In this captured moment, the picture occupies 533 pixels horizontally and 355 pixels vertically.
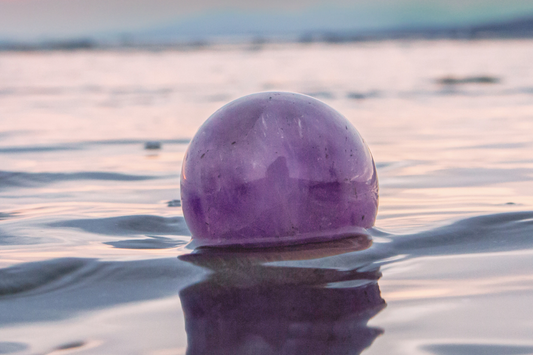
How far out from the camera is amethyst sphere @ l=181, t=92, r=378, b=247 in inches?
98.8

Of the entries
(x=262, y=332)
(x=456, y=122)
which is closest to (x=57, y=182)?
(x=262, y=332)

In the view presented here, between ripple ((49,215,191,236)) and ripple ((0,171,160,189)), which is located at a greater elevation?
ripple ((0,171,160,189))

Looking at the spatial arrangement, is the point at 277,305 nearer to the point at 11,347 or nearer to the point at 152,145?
the point at 11,347

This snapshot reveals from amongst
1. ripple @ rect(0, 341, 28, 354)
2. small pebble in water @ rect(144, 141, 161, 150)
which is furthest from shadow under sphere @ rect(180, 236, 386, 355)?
small pebble in water @ rect(144, 141, 161, 150)

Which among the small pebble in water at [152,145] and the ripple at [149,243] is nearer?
the ripple at [149,243]

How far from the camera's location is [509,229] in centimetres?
298

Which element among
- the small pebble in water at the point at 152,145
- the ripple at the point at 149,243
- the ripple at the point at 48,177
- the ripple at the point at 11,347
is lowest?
the ripple at the point at 11,347

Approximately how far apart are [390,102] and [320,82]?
363cm

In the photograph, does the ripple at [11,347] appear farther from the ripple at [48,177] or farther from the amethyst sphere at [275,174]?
the ripple at [48,177]

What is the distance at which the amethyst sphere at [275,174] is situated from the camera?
8.23 feet

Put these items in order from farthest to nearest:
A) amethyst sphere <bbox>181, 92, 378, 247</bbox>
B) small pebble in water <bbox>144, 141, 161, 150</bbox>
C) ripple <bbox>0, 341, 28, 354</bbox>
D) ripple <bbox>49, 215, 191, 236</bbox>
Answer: small pebble in water <bbox>144, 141, 161, 150</bbox> → ripple <bbox>49, 215, 191, 236</bbox> → amethyst sphere <bbox>181, 92, 378, 247</bbox> → ripple <bbox>0, 341, 28, 354</bbox>

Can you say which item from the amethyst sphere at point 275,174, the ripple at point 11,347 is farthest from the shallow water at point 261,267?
the amethyst sphere at point 275,174

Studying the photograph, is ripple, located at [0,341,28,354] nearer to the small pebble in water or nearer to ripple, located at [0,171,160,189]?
ripple, located at [0,171,160,189]

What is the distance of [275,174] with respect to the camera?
8.19 feet
